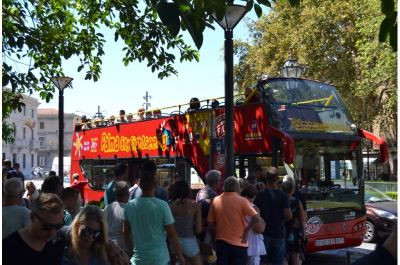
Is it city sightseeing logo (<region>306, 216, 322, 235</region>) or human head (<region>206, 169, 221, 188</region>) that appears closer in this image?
human head (<region>206, 169, 221, 188</region>)

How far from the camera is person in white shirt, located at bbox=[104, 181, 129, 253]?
5805mm

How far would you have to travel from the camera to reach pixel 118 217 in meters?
5.81

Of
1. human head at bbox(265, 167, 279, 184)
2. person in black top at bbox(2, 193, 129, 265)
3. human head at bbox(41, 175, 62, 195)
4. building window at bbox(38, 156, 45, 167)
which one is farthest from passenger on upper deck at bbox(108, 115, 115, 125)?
building window at bbox(38, 156, 45, 167)

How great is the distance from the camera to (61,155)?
14.0m

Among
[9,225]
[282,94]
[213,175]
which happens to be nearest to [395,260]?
[9,225]

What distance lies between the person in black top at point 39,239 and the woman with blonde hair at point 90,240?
6.0 inches

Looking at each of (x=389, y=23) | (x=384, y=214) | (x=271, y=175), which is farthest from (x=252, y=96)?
(x=389, y=23)

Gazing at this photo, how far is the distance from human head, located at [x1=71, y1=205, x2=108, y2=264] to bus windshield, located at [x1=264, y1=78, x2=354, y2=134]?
6643mm

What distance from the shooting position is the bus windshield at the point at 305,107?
10.1 metres

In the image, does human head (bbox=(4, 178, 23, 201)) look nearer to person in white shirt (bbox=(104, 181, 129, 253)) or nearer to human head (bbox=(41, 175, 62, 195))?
human head (bbox=(41, 175, 62, 195))

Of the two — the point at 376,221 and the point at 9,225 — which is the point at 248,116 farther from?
the point at 9,225

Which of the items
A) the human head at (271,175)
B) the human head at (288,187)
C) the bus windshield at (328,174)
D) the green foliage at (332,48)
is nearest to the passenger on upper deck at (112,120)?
the bus windshield at (328,174)

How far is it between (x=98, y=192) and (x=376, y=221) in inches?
312

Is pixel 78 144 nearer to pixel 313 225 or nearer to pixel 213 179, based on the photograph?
pixel 313 225
